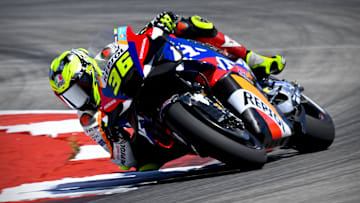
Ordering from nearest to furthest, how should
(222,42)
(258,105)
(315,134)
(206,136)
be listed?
(206,136)
(258,105)
(222,42)
(315,134)

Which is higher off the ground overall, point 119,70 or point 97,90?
point 119,70

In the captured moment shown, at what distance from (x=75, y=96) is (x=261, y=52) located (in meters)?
7.55

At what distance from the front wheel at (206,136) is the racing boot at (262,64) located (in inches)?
58.3

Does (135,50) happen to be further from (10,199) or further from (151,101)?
(10,199)

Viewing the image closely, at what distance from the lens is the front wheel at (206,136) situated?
12.7 feet

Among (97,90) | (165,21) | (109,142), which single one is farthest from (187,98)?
(97,90)

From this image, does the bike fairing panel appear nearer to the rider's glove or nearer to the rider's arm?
the rider's glove

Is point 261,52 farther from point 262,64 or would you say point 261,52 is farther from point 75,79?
point 75,79

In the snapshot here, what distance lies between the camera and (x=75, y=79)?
4863 mm

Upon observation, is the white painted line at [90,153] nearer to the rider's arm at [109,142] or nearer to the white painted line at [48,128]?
the white painted line at [48,128]

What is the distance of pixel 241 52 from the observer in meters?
5.22

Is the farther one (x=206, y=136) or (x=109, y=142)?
(x=109, y=142)

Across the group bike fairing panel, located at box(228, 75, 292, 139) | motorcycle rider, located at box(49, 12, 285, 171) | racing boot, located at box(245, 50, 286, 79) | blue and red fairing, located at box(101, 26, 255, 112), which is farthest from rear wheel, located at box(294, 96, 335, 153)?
motorcycle rider, located at box(49, 12, 285, 171)

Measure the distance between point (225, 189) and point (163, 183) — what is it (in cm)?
101
